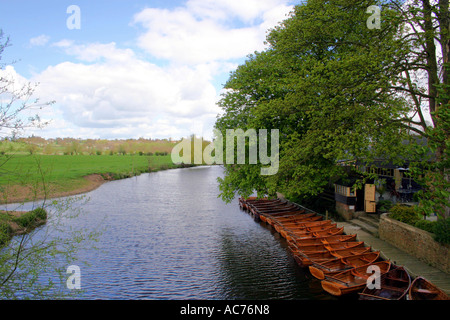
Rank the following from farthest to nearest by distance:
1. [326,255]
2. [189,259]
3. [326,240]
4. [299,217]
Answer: [299,217] < [189,259] < [326,240] < [326,255]

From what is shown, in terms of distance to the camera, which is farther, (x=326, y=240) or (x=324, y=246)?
(x=326, y=240)

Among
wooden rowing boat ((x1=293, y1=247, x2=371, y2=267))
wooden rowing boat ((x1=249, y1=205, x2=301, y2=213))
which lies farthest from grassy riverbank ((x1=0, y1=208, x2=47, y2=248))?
wooden rowing boat ((x1=249, y1=205, x2=301, y2=213))

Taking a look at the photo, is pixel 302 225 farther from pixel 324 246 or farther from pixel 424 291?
pixel 424 291

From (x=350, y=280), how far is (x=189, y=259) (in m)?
8.13

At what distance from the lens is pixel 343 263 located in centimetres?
1388

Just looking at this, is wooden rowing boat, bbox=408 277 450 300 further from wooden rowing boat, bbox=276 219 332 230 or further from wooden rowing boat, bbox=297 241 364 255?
wooden rowing boat, bbox=276 219 332 230

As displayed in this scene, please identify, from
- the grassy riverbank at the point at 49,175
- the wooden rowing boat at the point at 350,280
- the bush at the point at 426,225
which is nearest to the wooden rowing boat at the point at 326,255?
the wooden rowing boat at the point at 350,280

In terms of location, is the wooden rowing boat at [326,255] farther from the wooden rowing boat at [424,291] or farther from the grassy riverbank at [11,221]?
the grassy riverbank at [11,221]

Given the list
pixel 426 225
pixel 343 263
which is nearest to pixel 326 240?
pixel 343 263

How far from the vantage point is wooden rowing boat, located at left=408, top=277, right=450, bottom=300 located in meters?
9.71

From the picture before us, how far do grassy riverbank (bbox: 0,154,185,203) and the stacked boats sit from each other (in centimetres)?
1021

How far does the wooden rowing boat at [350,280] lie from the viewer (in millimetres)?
12000

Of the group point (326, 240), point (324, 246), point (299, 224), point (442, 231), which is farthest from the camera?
point (299, 224)

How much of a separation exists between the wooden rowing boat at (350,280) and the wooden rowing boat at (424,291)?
1.72m
